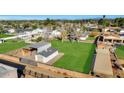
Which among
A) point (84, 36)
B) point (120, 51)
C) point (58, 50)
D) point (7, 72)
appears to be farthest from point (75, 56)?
point (7, 72)

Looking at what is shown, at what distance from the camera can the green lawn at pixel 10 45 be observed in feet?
12.4

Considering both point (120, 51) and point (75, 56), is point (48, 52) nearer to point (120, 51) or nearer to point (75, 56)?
point (75, 56)

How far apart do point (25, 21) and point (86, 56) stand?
1985mm

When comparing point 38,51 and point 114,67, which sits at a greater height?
point 38,51

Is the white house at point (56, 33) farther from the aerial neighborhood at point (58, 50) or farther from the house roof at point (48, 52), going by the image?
the house roof at point (48, 52)

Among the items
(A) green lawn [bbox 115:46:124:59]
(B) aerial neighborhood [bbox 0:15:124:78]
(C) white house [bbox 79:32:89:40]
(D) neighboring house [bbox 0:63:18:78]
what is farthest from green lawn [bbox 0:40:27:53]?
(A) green lawn [bbox 115:46:124:59]

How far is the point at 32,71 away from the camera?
3594 millimetres

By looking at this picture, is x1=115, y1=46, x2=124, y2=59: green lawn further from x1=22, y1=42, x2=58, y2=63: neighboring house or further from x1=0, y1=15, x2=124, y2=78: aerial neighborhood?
x1=22, y1=42, x2=58, y2=63: neighboring house

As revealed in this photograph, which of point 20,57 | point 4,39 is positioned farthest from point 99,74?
point 4,39

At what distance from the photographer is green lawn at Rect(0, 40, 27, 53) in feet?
12.4
